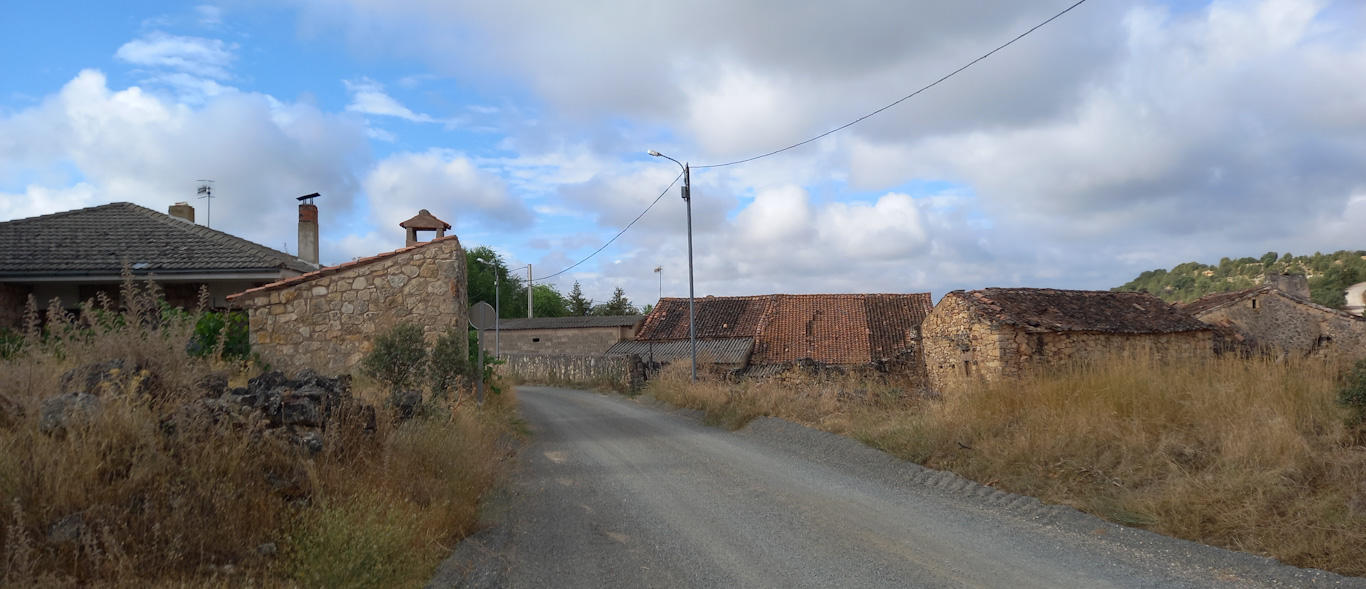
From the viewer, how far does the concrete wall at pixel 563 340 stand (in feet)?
158

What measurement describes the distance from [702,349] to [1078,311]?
18.5 m

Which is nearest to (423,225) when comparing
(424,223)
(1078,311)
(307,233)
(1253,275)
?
(424,223)

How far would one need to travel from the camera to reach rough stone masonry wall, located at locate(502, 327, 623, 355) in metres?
48.1

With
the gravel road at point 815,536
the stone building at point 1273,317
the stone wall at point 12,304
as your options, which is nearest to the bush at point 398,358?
the gravel road at point 815,536

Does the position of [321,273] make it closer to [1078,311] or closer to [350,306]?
[350,306]

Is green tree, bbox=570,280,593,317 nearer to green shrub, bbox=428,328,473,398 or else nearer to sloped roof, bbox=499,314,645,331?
sloped roof, bbox=499,314,645,331

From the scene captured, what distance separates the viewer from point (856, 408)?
1395cm

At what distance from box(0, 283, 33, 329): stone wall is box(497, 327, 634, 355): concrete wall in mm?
34785

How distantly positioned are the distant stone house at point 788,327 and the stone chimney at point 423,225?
17.4 meters

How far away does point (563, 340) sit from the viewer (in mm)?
49438

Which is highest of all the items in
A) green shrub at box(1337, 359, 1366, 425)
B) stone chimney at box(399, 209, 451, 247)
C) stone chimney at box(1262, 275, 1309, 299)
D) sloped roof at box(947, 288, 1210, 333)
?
stone chimney at box(399, 209, 451, 247)

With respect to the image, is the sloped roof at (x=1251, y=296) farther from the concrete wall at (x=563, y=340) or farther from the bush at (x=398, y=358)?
the concrete wall at (x=563, y=340)

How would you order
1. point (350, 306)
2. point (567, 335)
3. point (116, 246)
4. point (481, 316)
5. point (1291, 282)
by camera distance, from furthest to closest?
point (567, 335) < point (1291, 282) < point (481, 316) < point (116, 246) < point (350, 306)

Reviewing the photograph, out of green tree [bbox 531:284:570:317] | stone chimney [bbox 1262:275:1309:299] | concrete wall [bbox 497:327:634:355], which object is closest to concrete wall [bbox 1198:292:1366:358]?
stone chimney [bbox 1262:275:1309:299]
